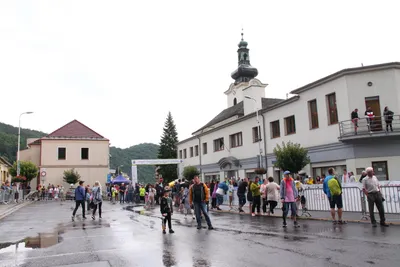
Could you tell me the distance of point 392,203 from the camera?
13.6 meters

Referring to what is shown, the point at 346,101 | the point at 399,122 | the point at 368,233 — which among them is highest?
the point at 346,101

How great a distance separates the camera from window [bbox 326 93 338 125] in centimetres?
2305

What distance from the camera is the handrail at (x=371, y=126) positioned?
20.5m

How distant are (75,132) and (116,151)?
223ft

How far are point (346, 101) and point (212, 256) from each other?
17.3 m

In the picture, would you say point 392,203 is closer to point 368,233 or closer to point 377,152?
point 368,233

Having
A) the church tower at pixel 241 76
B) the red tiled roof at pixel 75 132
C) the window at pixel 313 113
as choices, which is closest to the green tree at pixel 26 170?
the red tiled roof at pixel 75 132

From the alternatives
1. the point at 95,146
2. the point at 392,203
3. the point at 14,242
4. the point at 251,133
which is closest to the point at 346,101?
the point at 392,203

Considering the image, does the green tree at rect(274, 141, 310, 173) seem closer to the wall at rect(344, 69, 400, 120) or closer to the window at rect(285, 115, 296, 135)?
the wall at rect(344, 69, 400, 120)

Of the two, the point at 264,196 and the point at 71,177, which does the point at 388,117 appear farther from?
the point at 71,177

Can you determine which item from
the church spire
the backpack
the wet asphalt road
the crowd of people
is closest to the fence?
the crowd of people

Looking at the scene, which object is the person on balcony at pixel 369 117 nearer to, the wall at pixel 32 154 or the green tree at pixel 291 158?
the green tree at pixel 291 158

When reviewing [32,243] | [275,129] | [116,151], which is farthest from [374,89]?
[116,151]

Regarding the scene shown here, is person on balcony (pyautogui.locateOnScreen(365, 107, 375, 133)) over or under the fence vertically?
over
